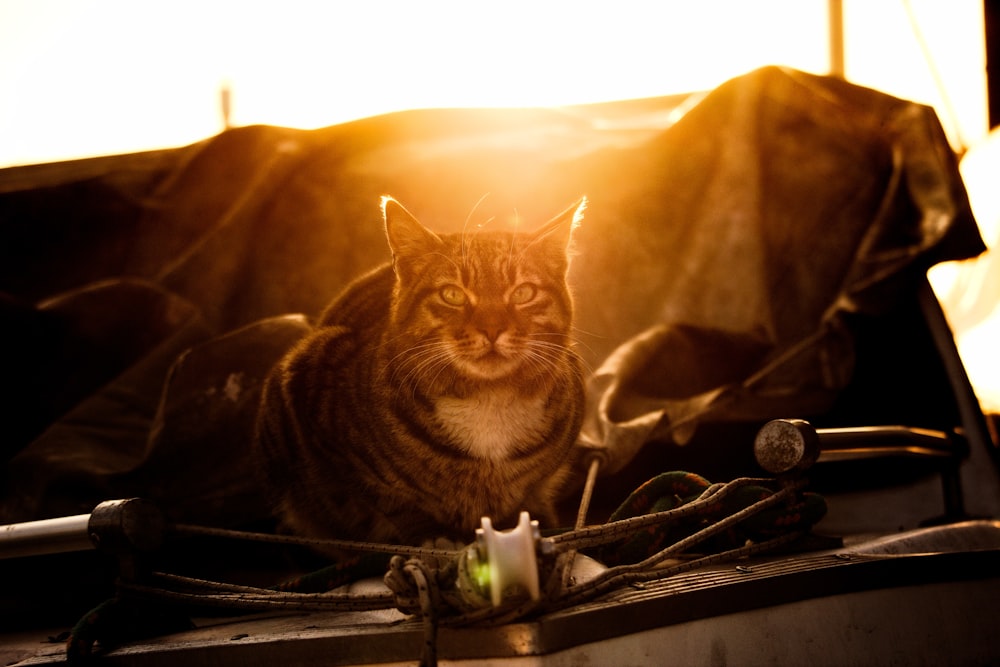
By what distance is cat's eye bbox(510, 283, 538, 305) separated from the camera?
1.43m

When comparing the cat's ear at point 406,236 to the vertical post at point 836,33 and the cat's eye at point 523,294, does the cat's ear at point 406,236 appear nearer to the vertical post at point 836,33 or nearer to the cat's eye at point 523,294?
the cat's eye at point 523,294

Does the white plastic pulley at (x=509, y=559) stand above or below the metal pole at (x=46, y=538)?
above

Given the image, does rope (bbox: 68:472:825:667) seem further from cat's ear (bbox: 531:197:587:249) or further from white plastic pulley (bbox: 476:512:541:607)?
cat's ear (bbox: 531:197:587:249)

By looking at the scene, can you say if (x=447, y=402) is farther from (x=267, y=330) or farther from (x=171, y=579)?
(x=267, y=330)

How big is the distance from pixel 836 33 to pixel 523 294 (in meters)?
1.74

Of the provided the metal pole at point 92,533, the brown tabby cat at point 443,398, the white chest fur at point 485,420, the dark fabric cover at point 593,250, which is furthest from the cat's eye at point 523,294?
the metal pole at point 92,533

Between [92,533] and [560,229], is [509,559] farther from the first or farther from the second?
[560,229]

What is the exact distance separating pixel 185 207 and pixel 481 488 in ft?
4.87

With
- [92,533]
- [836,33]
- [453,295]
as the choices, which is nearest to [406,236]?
[453,295]

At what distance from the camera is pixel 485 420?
1421mm

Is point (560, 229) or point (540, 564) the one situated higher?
point (560, 229)

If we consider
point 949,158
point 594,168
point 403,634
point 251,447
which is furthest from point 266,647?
point 949,158

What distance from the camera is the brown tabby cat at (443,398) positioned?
4.64 ft

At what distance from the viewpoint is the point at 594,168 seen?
2.26m
